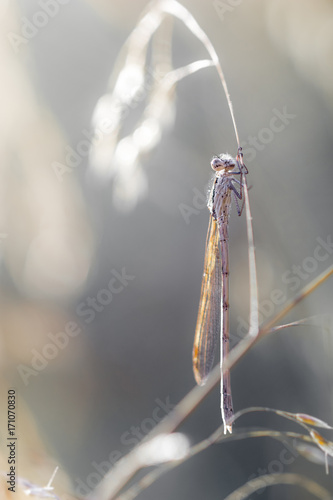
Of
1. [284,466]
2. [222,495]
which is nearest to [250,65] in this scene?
[284,466]

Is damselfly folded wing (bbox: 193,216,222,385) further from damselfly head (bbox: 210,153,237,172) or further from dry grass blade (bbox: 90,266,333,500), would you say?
dry grass blade (bbox: 90,266,333,500)

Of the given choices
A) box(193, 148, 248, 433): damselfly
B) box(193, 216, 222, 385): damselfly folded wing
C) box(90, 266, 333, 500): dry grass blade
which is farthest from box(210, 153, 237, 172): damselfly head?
box(90, 266, 333, 500): dry grass blade

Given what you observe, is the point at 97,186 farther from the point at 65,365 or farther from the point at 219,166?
the point at 219,166

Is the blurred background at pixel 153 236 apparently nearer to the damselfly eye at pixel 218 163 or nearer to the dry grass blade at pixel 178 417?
the damselfly eye at pixel 218 163

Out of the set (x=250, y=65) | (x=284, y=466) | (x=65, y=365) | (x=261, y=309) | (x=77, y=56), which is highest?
(x=77, y=56)

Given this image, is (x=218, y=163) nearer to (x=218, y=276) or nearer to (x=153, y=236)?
(x=218, y=276)

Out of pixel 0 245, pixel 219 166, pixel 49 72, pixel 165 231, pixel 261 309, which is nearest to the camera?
pixel 219 166
